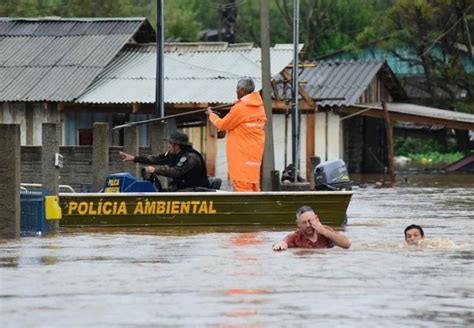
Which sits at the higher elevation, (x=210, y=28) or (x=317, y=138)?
(x=210, y=28)

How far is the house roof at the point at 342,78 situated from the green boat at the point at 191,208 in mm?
25165

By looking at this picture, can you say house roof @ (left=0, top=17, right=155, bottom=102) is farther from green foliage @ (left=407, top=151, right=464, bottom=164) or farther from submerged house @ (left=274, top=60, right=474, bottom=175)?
green foliage @ (left=407, top=151, right=464, bottom=164)

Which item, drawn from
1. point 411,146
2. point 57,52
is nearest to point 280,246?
point 57,52

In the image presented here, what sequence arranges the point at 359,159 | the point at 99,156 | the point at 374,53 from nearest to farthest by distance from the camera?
the point at 99,156 → the point at 359,159 → the point at 374,53

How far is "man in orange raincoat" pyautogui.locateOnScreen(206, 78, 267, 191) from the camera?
2094 centimetres

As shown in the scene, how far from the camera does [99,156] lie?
24000 millimetres

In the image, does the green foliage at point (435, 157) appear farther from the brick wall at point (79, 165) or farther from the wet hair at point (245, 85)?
the wet hair at point (245, 85)

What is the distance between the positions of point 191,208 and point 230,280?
21.9 ft

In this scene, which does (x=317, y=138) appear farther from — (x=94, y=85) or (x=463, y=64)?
(x=463, y=64)

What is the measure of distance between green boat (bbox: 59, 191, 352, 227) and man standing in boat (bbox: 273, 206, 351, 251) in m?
3.39

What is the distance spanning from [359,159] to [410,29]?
821 centimetres

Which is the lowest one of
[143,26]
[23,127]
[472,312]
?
[472,312]

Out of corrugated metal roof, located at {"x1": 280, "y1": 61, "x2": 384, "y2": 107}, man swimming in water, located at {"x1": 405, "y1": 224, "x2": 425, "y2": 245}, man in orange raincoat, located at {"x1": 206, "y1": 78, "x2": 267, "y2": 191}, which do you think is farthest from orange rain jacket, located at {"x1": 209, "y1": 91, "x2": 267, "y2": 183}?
corrugated metal roof, located at {"x1": 280, "y1": 61, "x2": 384, "y2": 107}

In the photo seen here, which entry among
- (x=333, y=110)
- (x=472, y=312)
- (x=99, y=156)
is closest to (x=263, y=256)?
(x=472, y=312)
